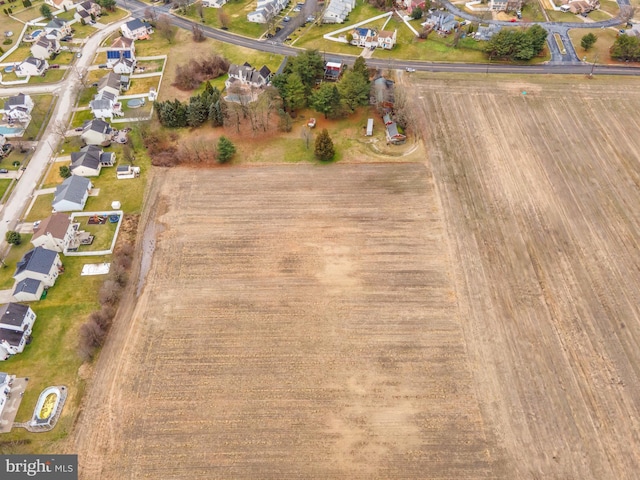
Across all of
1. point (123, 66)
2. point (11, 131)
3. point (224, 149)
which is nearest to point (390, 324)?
point (224, 149)

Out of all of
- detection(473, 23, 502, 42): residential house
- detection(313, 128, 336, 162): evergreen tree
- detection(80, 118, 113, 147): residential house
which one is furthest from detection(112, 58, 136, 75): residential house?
detection(473, 23, 502, 42): residential house

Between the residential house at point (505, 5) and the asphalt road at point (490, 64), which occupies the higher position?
the residential house at point (505, 5)

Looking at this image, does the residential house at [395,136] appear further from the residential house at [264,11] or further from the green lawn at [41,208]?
the residential house at [264,11]

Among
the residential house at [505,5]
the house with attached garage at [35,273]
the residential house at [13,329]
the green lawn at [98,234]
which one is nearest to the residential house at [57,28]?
the green lawn at [98,234]

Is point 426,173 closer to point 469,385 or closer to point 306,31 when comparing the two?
point 469,385

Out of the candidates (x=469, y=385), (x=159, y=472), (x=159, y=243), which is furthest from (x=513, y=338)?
(x=159, y=243)

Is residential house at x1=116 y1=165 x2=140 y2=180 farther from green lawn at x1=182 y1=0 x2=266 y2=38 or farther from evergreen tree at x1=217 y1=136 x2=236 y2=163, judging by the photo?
green lawn at x1=182 y1=0 x2=266 y2=38

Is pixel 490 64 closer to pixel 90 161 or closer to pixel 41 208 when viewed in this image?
pixel 90 161
